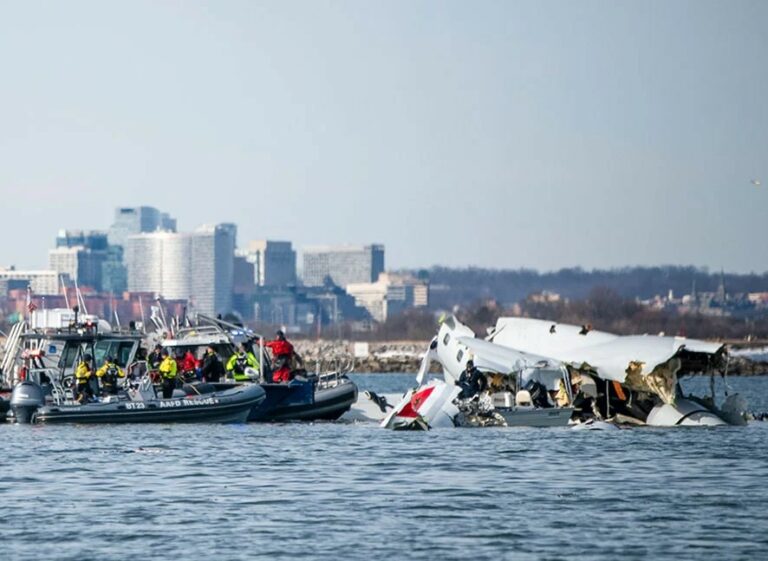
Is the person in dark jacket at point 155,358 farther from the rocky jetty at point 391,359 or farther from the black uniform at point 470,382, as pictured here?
the rocky jetty at point 391,359

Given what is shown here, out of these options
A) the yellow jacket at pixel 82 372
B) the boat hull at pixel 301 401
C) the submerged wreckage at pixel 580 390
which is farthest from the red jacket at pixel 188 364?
the submerged wreckage at pixel 580 390

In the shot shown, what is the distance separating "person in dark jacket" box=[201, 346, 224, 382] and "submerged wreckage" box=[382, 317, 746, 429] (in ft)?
16.8

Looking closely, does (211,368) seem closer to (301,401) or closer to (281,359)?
(281,359)

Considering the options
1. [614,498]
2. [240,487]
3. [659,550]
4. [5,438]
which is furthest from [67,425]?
[659,550]

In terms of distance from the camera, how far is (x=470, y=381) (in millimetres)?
50094

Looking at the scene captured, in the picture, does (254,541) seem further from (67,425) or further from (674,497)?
(67,425)

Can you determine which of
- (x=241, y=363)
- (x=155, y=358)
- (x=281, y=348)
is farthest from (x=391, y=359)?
(x=155, y=358)

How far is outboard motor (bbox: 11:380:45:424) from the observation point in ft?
154

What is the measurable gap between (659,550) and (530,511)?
452cm

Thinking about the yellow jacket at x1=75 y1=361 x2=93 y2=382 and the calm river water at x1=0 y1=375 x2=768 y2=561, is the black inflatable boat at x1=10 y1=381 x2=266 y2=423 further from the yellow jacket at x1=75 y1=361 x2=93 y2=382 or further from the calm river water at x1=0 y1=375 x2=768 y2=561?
the yellow jacket at x1=75 y1=361 x2=93 y2=382

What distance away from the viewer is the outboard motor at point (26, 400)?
46.9 m

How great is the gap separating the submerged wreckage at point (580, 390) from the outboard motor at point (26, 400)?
920 centimetres

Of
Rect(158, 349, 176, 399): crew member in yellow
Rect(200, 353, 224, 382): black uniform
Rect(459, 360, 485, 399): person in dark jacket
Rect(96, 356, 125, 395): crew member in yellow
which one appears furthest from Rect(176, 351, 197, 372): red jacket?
Rect(459, 360, 485, 399): person in dark jacket

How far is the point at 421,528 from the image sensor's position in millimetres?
28094
